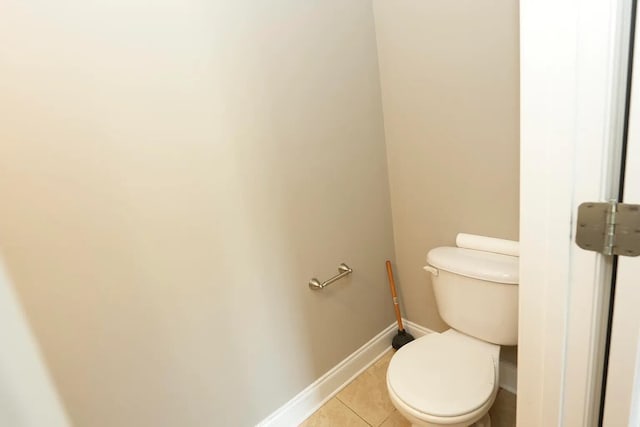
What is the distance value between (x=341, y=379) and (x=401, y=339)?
40cm

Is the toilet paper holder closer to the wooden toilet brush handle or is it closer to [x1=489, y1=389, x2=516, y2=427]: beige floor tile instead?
the wooden toilet brush handle

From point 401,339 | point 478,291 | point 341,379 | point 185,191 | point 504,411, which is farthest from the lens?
point 401,339

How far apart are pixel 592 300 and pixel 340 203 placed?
111 cm

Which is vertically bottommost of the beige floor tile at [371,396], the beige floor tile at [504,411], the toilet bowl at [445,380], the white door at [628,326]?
the beige floor tile at [504,411]

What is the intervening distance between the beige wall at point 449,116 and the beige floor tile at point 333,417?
71 cm

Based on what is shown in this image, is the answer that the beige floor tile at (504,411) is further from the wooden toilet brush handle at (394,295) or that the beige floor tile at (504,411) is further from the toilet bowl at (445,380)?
the wooden toilet brush handle at (394,295)

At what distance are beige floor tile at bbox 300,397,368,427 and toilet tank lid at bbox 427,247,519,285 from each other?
0.81 metres

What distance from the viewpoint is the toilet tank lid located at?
131 centimetres

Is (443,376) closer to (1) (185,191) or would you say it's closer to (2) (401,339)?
(2) (401,339)

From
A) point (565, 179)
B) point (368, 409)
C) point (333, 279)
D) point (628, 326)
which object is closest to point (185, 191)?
point (333, 279)

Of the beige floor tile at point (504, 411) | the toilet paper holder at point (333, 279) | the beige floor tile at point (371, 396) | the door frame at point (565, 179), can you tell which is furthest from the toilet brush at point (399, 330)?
the door frame at point (565, 179)

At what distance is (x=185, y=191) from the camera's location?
3.98 feet

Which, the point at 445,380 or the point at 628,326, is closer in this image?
the point at 628,326

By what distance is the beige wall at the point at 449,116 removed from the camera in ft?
4.32
